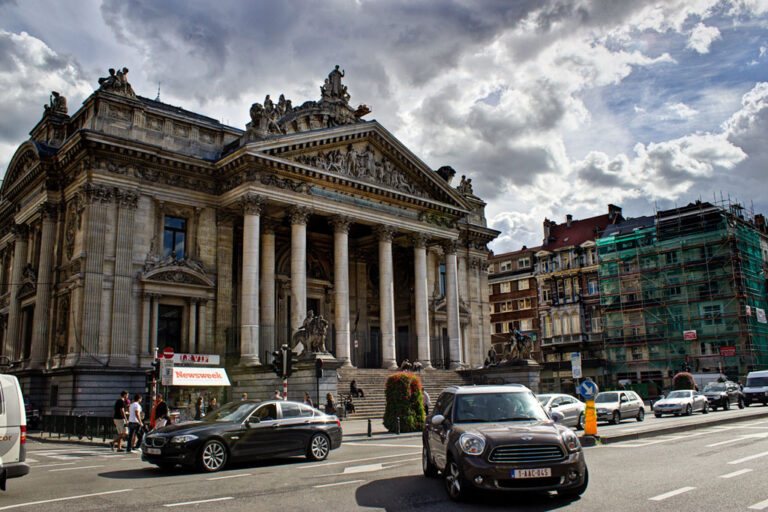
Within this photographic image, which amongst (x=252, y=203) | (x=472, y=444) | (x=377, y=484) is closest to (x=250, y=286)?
(x=252, y=203)

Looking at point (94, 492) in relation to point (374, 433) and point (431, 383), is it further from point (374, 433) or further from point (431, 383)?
point (431, 383)

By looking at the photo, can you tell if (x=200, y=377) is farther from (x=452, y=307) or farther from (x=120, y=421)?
(x=452, y=307)

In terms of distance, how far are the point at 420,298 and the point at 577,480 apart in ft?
100

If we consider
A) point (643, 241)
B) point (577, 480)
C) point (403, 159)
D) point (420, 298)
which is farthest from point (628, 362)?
point (577, 480)

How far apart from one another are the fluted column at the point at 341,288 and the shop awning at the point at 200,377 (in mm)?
6411

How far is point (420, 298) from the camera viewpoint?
130ft

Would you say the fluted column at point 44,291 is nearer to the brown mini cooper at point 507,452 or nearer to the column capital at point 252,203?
the column capital at point 252,203

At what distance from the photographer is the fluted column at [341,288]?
113ft

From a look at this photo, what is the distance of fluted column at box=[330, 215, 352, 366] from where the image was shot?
3459cm

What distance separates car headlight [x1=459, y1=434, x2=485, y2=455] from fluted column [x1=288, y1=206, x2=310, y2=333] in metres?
23.5

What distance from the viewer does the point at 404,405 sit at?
80.1ft

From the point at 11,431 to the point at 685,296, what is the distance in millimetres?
53759

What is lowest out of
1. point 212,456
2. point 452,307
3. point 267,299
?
point 212,456

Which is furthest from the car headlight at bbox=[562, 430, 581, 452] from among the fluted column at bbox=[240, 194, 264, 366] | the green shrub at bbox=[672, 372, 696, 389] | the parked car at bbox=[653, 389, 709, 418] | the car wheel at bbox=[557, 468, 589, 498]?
the green shrub at bbox=[672, 372, 696, 389]
